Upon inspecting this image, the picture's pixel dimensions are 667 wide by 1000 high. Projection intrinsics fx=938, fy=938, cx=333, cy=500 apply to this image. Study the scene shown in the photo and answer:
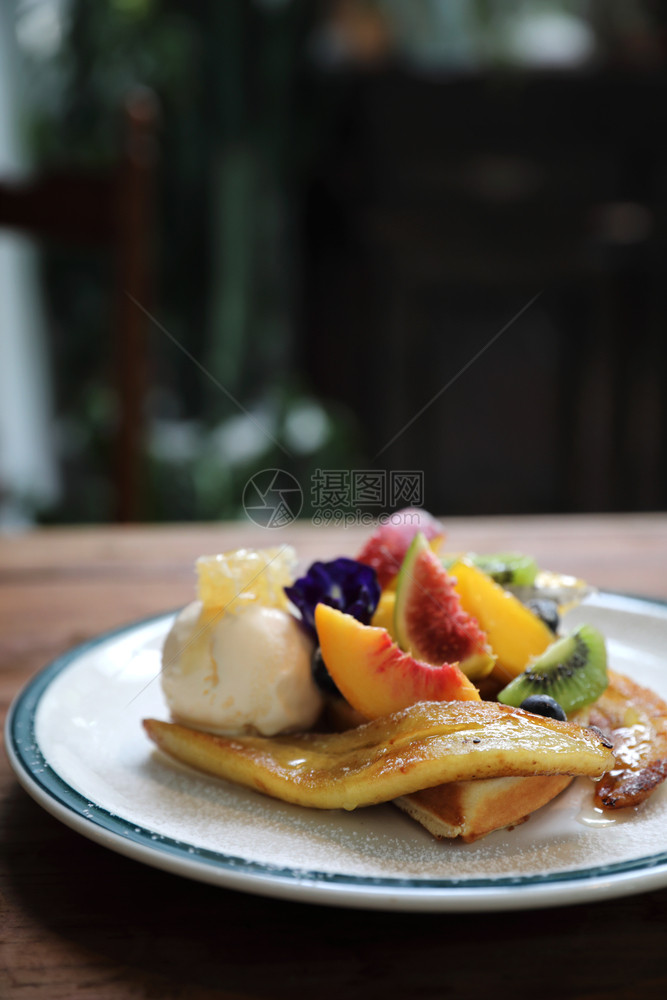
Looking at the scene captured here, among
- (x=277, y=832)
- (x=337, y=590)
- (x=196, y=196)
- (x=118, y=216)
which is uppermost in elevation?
(x=196, y=196)

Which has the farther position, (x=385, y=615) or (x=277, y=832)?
(x=385, y=615)

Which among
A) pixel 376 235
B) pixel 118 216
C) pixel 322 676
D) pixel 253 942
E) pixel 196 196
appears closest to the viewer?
pixel 253 942

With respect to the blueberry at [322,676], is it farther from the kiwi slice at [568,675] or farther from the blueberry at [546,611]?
the blueberry at [546,611]

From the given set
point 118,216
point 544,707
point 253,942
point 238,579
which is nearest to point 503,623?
point 544,707

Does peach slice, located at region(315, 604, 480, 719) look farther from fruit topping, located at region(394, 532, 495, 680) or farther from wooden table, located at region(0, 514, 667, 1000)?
wooden table, located at region(0, 514, 667, 1000)

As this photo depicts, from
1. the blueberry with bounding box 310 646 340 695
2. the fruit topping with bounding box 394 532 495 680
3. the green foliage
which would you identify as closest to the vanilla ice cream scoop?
the blueberry with bounding box 310 646 340 695

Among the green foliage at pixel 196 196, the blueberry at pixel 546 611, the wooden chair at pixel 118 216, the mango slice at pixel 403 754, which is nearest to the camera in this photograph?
the mango slice at pixel 403 754

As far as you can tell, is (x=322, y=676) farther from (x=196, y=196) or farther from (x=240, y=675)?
(x=196, y=196)

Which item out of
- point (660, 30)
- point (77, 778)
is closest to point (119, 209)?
point (77, 778)

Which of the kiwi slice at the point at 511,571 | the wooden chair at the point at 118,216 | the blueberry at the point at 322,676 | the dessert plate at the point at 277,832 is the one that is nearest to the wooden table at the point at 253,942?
the dessert plate at the point at 277,832
